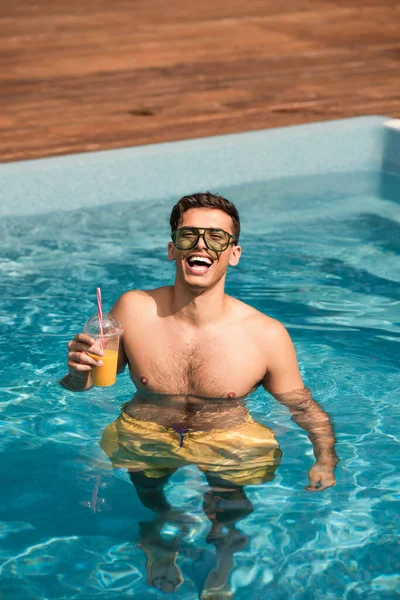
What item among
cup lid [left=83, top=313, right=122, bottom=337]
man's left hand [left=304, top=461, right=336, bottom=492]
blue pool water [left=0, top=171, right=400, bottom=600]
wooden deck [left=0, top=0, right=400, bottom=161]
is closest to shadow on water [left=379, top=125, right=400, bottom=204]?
blue pool water [left=0, top=171, right=400, bottom=600]

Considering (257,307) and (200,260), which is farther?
(257,307)

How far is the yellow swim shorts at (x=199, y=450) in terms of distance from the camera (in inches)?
121

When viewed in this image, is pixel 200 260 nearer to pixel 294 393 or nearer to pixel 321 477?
pixel 294 393

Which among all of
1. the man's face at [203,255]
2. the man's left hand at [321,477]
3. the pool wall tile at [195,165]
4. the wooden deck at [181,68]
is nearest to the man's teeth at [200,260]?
the man's face at [203,255]

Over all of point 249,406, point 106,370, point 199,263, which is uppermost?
point 199,263

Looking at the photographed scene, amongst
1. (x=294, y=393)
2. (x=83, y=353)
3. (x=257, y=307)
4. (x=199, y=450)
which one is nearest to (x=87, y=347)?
(x=83, y=353)

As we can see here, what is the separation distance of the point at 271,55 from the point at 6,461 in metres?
5.26

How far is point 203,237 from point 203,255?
0.05 metres

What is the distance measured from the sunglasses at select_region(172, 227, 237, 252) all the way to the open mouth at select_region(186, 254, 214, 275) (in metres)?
0.03

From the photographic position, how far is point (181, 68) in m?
7.74

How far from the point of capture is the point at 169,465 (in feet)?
10.1

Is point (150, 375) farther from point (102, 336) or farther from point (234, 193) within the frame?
point (234, 193)

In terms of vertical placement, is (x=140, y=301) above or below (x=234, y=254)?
below

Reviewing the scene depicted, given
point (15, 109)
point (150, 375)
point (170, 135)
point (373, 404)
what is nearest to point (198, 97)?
point (170, 135)
